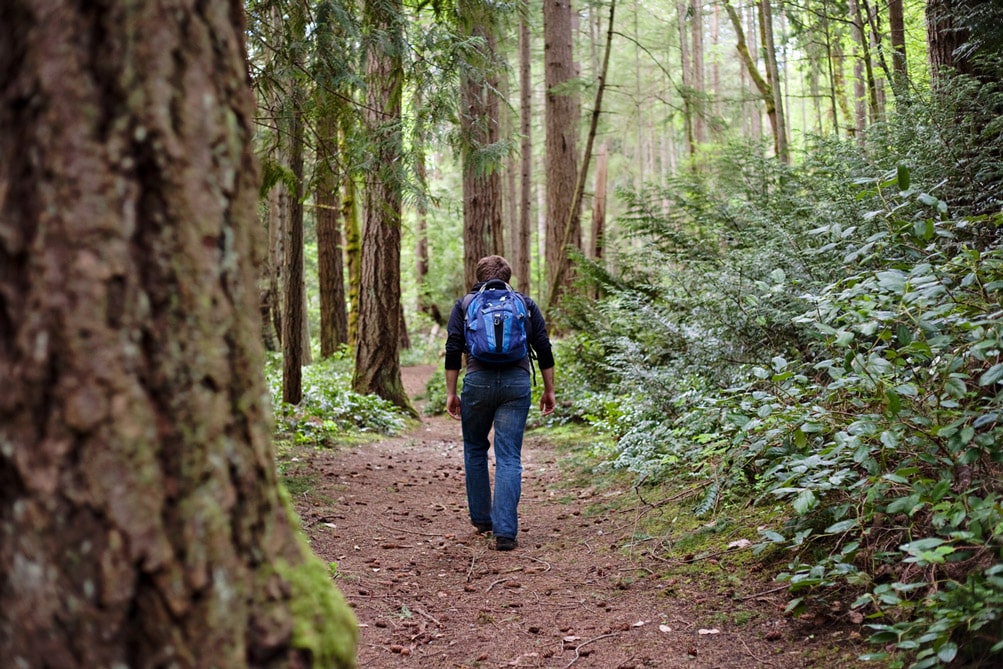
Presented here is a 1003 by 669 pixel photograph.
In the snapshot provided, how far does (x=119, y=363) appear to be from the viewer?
1.37m

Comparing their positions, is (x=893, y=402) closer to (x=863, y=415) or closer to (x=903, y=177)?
(x=863, y=415)

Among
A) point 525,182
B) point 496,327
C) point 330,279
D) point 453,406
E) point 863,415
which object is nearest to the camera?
point 863,415

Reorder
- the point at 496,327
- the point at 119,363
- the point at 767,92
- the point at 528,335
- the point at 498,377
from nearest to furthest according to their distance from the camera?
1. the point at 119,363
2. the point at 496,327
3. the point at 498,377
4. the point at 528,335
5. the point at 767,92

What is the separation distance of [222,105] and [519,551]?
447 centimetres

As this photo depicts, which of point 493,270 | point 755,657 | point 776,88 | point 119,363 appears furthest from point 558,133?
point 119,363

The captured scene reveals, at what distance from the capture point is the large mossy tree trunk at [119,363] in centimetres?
133

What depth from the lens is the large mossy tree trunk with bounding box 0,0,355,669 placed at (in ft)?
4.35

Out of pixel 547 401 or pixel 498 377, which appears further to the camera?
pixel 547 401

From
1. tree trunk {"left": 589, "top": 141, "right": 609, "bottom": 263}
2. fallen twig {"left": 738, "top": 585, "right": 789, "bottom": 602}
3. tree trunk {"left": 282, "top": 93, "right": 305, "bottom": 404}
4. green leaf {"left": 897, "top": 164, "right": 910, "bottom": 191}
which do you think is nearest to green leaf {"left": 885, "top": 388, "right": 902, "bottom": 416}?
green leaf {"left": 897, "top": 164, "right": 910, "bottom": 191}

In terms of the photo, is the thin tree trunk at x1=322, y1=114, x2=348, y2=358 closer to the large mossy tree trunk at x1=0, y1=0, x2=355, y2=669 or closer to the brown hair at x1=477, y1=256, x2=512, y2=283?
the brown hair at x1=477, y1=256, x2=512, y2=283

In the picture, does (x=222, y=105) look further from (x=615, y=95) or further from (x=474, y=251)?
(x=615, y=95)

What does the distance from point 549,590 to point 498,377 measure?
1603 mm

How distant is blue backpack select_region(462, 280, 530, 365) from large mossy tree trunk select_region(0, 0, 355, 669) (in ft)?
13.0

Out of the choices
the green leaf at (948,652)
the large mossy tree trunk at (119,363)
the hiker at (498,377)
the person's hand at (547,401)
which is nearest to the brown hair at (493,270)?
the hiker at (498,377)
